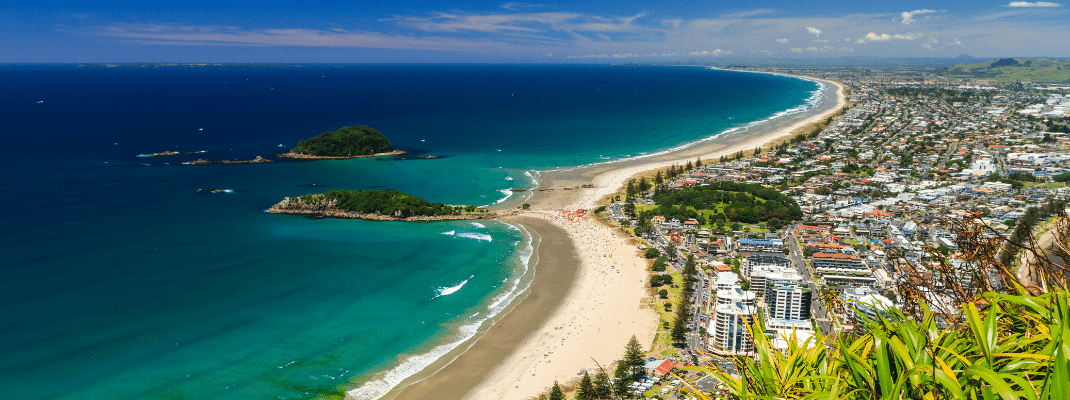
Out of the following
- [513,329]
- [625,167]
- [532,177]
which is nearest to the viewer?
[513,329]

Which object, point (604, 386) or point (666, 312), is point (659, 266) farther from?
point (604, 386)

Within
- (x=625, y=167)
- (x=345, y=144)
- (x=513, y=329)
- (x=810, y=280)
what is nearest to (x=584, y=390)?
(x=513, y=329)

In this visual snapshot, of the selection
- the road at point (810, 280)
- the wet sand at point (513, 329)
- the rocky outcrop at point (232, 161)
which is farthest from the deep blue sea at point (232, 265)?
the road at point (810, 280)

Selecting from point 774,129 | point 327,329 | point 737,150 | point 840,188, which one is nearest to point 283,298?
point 327,329

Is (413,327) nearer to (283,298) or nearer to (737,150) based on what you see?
(283,298)

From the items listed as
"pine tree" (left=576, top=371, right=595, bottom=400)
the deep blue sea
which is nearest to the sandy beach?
"pine tree" (left=576, top=371, right=595, bottom=400)

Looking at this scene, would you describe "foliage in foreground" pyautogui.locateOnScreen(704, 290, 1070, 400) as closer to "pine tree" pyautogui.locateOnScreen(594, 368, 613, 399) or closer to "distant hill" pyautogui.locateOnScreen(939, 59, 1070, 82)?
"pine tree" pyautogui.locateOnScreen(594, 368, 613, 399)
